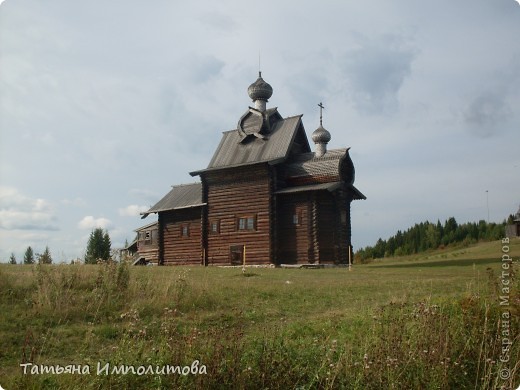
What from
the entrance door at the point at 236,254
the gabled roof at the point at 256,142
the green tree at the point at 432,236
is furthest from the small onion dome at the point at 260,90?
the green tree at the point at 432,236

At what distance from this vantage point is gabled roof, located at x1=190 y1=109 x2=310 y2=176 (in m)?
31.9

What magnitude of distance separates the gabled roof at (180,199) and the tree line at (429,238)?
55.1 ft

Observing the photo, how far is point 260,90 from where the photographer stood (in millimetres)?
35719

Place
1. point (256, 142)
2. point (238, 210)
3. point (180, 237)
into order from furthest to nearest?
point (180, 237), point (256, 142), point (238, 210)

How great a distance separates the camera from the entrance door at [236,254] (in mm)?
31547

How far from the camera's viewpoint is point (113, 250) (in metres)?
13.1

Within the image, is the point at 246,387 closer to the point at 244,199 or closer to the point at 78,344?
the point at 78,344

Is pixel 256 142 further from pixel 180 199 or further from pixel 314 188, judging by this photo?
pixel 180 199

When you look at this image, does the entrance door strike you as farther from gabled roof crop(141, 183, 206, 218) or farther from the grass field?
the grass field

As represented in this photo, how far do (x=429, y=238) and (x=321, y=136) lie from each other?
21077mm

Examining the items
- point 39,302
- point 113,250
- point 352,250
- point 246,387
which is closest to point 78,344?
point 39,302

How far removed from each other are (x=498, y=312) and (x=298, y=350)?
3263 millimetres

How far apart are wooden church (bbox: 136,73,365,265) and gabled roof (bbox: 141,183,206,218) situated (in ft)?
0.37

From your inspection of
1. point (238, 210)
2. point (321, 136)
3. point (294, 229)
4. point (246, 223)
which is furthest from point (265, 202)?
point (321, 136)
